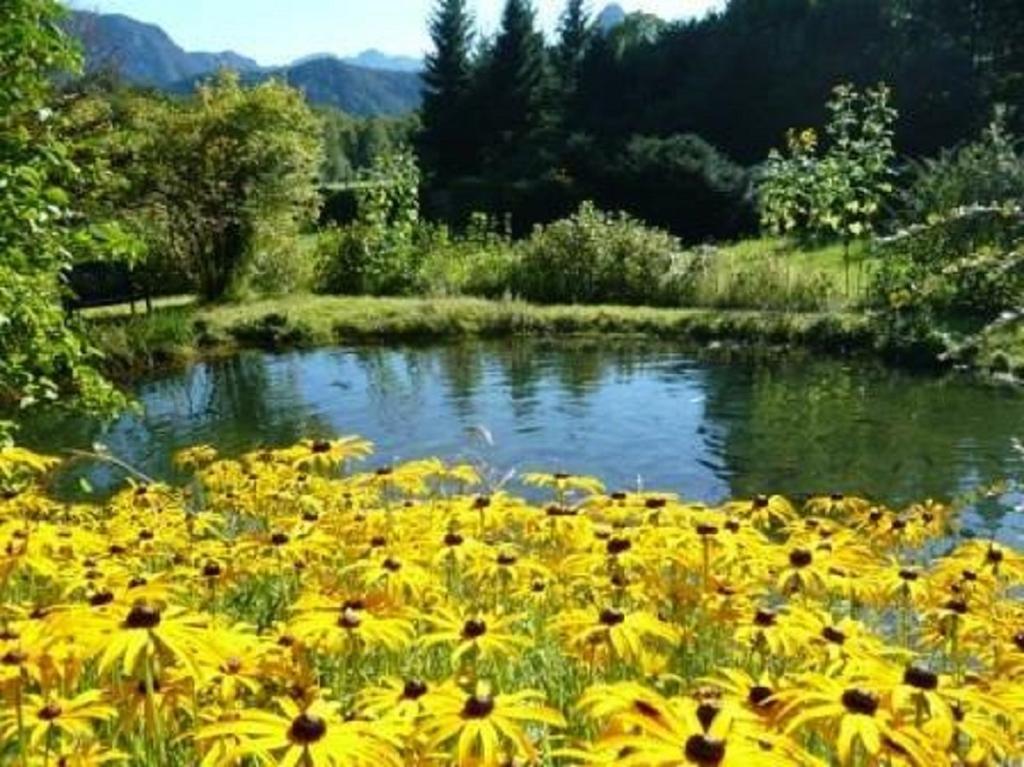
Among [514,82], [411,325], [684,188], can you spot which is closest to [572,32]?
[514,82]

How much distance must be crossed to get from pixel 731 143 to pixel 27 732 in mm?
36741

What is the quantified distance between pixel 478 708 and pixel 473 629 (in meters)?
0.63

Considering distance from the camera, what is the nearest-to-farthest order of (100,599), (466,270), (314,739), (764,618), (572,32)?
(314,739) < (100,599) < (764,618) < (466,270) < (572,32)

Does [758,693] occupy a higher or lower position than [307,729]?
lower

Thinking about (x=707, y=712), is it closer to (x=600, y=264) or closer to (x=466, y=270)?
(x=600, y=264)

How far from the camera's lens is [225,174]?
23.0 meters

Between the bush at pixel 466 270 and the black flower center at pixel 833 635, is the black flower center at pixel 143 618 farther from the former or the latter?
the bush at pixel 466 270

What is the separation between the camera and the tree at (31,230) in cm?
495

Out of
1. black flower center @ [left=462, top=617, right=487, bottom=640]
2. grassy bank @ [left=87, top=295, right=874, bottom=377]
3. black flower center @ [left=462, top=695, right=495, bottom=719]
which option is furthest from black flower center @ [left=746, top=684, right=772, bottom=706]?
grassy bank @ [left=87, top=295, right=874, bottom=377]

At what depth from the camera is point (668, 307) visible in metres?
21.1

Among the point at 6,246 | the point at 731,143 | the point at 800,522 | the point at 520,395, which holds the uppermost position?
the point at 731,143

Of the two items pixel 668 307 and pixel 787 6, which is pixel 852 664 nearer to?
pixel 668 307

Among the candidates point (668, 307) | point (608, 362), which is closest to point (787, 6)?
point (668, 307)

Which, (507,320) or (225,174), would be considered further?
(225,174)
